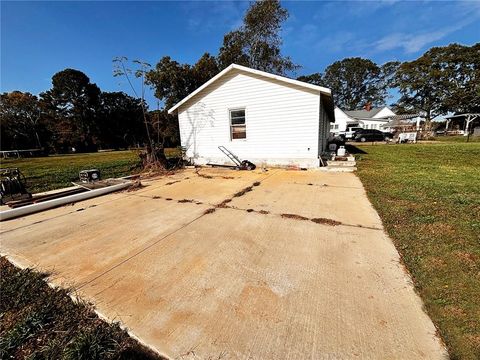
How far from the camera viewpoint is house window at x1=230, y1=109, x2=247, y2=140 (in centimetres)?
970

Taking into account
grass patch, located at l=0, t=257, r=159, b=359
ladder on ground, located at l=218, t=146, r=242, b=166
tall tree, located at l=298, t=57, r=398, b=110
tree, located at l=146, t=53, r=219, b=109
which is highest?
tall tree, located at l=298, t=57, r=398, b=110

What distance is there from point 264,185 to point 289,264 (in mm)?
3957

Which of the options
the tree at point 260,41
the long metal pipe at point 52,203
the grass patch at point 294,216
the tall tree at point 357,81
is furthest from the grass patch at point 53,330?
the tall tree at point 357,81

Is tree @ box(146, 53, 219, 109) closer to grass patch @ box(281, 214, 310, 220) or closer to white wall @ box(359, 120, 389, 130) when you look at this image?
grass patch @ box(281, 214, 310, 220)

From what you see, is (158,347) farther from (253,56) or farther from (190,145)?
(253,56)

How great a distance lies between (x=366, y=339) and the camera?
168 cm

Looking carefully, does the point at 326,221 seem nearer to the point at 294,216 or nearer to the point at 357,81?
the point at 294,216

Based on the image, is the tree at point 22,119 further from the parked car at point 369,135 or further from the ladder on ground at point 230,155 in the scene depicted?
the parked car at point 369,135

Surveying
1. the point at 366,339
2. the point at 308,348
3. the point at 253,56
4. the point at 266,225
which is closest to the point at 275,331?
the point at 308,348

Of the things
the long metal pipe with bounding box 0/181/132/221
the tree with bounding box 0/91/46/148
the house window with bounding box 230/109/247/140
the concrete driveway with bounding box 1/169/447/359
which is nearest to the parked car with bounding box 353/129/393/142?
the house window with bounding box 230/109/247/140

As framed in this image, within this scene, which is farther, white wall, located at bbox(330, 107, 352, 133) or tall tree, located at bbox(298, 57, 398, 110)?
tall tree, located at bbox(298, 57, 398, 110)

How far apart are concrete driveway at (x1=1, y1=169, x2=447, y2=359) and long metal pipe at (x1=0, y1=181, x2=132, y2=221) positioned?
0.25 meters

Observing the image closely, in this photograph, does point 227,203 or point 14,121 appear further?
point 14,121

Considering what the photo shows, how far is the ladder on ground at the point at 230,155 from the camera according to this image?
379 inches
